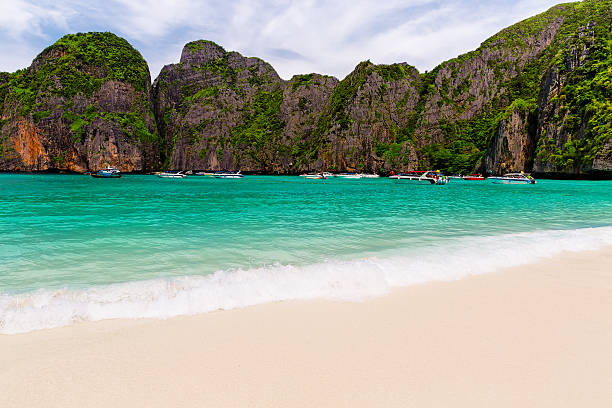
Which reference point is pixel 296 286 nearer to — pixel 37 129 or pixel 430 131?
pixel 430 131

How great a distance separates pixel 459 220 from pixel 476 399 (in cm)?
1647

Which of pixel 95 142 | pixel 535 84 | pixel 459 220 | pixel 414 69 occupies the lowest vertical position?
pixel 459 220

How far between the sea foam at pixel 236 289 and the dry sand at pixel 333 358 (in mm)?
333

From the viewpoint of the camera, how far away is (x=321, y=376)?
3.18m

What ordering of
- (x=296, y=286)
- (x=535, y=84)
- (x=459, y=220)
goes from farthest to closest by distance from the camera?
(x=535, y=84) → (x=459, y=220) → (x=296, y=286)

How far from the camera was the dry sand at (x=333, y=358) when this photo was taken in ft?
9.41

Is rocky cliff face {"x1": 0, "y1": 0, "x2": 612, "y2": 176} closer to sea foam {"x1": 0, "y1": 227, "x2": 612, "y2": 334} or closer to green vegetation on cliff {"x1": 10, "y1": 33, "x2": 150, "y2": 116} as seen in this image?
green vegetation on cliff {"x1": 10, "y1": 33, "x2": 150, "y2": 116}

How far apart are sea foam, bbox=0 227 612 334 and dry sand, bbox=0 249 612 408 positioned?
13.1 inches

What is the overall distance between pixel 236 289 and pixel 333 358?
2.79 metres

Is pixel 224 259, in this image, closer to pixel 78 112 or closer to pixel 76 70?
pixel 78 112

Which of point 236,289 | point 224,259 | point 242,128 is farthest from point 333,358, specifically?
point 242,128

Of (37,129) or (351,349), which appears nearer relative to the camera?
(351,349)

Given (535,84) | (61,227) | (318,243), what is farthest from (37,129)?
(535,84)

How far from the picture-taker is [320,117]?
179 metres
